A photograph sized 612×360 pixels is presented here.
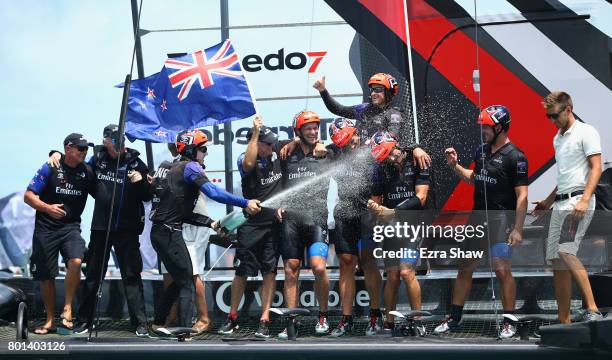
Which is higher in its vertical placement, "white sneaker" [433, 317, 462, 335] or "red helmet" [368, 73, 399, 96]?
"red helmet" [368, 73, 399, 96]

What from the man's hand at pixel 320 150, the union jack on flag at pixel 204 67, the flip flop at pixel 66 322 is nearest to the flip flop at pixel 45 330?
the flip flop at pixel 66 322

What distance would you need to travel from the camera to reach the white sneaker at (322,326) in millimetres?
4555

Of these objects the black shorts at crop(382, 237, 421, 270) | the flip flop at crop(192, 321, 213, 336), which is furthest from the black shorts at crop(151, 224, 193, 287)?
the black shorts at crop(382, 237, 421, 270)

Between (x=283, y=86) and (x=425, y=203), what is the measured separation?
0.94 meters

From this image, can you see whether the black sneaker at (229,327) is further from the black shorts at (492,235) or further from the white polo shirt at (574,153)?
the white polo shirt at (574,153)

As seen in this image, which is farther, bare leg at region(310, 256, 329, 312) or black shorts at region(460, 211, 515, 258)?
bare leg at region(310, 256, 329, 312)

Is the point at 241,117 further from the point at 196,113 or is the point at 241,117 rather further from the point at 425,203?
the point at 425,203

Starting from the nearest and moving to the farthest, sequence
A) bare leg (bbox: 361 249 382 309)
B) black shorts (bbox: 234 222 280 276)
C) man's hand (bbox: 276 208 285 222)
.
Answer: bare leg (bbox: 361 249 382 309) < man's hand (bbox: 276 208 285 222) < black shorts (bbox: 234 222 280 276)

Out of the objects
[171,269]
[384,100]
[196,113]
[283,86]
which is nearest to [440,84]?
[384,100]

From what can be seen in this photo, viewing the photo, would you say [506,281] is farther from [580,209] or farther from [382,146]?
[382,146]

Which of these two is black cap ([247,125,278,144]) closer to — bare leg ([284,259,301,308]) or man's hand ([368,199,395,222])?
bare leg ([284,259,301,308])

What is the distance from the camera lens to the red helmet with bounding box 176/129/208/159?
5.25 meters

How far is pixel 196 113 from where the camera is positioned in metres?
5.04

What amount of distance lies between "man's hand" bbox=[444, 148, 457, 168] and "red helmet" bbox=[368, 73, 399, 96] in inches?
14.0
